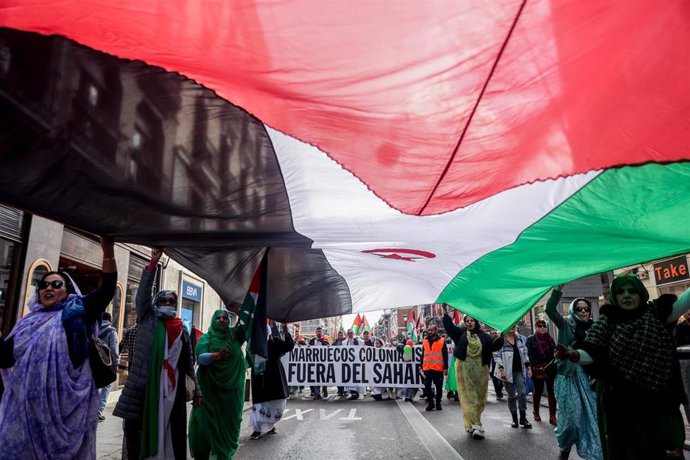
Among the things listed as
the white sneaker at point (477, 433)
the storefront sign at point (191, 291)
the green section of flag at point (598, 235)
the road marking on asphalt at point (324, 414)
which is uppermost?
the storefront sign at point (191, 291)

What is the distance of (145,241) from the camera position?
417 cm

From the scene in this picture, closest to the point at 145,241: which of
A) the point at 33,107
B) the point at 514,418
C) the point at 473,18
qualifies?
the point at 33,107

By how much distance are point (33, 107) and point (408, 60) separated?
1.91 meters

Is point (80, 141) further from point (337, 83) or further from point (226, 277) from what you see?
point (226, 277)

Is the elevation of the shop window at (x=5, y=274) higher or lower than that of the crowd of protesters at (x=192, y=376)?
higher

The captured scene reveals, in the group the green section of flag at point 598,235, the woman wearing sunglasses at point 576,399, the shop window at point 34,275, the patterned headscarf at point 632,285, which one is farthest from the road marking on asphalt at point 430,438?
the shop window at point 34,275

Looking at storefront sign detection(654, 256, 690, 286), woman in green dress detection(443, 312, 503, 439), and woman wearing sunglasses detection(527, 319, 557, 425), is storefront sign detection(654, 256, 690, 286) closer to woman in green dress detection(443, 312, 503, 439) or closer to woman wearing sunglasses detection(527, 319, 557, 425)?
woman wearing sunglasses detection(527, 319, 557, 425)

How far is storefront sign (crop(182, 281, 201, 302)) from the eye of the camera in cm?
1967

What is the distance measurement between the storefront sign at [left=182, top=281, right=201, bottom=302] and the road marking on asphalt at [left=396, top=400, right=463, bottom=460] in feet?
38.0

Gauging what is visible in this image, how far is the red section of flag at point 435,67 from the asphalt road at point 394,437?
16.7ft

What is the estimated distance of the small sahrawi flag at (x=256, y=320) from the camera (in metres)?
5.27

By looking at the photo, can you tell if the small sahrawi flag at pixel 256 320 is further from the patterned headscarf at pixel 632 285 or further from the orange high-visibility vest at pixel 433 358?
the orange high-visibility vest at pixel 433 358

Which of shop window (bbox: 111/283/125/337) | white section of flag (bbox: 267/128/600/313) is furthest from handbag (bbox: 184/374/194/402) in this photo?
shop window (bbox: 111/283/125/337)

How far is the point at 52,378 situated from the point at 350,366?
12.4 metres
